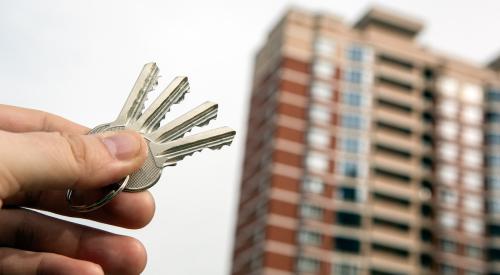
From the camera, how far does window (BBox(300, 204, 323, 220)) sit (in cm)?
4888

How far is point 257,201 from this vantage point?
51.2 meters

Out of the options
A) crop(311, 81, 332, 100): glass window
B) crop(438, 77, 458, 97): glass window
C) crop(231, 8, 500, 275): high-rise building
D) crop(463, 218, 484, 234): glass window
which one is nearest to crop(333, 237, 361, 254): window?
crop(231, 8, 500, 275): high-rise building

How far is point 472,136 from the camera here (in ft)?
184

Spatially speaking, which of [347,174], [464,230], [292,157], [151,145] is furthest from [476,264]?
[151,145]

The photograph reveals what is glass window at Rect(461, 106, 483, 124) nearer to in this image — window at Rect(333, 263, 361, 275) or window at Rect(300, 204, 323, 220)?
window at Rect(300, 204, 323, 220)

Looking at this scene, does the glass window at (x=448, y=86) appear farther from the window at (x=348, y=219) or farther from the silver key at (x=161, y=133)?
the silver key at (x=161, y=133)

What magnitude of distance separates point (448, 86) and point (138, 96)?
56.2m

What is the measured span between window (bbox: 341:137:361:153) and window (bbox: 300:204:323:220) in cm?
525

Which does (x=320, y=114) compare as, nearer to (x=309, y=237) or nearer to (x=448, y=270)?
(x=309, y=237)

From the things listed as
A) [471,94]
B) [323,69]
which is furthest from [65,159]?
[471,94]

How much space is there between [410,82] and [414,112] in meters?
2.29

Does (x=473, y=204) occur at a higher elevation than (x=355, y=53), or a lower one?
lower

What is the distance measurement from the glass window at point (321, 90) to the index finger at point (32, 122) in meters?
49.5

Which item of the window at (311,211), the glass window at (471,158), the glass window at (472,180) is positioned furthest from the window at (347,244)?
the glass window at (471,158)
